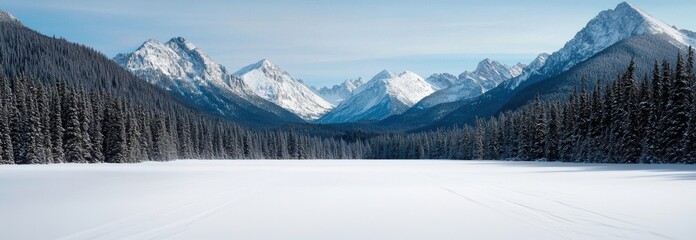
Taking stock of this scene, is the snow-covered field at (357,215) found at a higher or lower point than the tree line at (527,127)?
lower

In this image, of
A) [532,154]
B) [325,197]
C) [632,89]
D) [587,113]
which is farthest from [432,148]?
[325,197]

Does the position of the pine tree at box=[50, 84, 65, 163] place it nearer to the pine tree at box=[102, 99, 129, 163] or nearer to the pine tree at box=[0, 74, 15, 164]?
the pine tree at box=[0, 74, 15, 164]

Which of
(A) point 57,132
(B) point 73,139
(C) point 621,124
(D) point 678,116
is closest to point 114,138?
(B) point 73,139

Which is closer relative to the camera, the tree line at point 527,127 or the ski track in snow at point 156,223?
the ski track in snow at point 156,223

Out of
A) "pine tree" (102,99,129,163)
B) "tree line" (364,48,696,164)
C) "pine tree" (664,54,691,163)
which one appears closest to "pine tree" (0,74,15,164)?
"pine tree" (102,99,129,163)

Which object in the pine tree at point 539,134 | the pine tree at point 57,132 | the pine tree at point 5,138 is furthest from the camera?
the pine tree at point 539,134

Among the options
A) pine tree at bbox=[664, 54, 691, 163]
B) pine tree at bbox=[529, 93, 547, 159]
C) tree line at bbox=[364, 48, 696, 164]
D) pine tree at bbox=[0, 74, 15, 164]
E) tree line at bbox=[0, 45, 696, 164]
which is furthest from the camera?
pine tree at bbox=[529, 93, 547, 159]

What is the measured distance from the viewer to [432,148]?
164 meters

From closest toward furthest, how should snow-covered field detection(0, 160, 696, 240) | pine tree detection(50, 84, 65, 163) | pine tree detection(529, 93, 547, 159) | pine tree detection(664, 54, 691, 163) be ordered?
snow-covered field detection(0, 160, 696, 240)
pine tree detection(664, 54, 691, 163)
pine tree detection(50, 84, 65, 163)
pine tree detection(529, 93, 547, 159)

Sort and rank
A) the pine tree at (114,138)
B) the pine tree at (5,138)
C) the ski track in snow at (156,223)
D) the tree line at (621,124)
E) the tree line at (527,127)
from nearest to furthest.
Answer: the ski track in snow at (156,223) < the tree line at (621,124) < the tree line at (527,127) < the pine tree at (5,138) < the pine tree at (114,138)

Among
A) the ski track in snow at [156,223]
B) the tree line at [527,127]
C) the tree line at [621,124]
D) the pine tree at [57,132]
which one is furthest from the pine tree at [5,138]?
the tree line at [621,124]

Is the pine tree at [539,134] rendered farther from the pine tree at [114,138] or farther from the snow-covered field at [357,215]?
the snow-covered field at [357,215]

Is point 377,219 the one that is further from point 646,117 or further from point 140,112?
point 140,112

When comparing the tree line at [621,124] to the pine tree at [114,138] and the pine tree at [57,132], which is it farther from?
the pine tree at [57,132]
